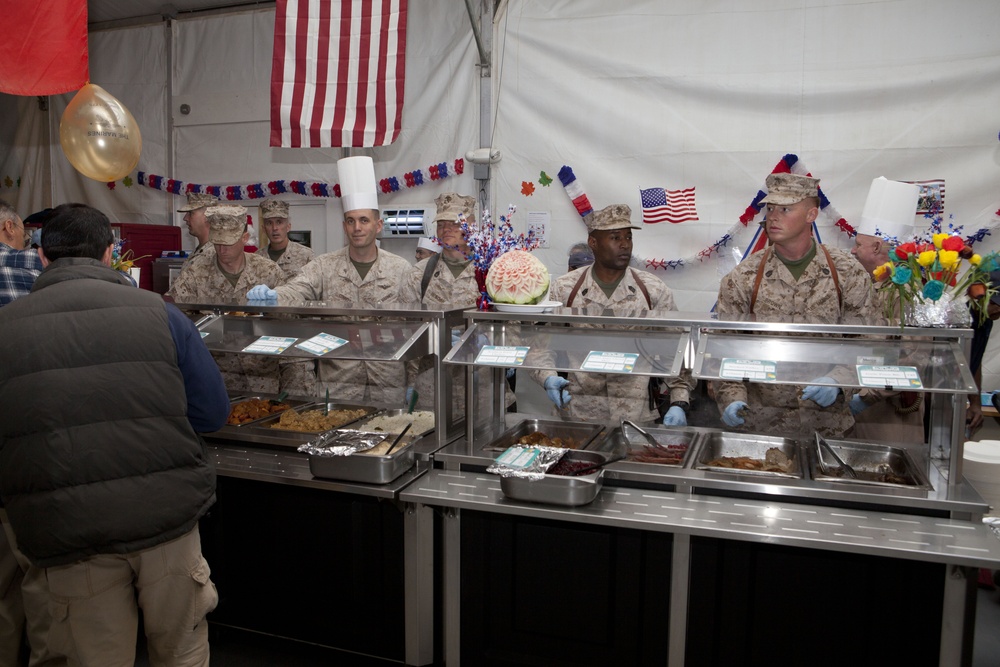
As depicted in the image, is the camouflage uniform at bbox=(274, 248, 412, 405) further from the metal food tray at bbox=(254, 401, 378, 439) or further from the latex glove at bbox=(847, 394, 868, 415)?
the latex glove at bbox=(847, 394, 868, 415)

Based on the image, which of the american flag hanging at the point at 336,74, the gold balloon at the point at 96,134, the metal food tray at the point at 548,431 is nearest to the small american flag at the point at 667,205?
the american flag hanging at the point at 336,74

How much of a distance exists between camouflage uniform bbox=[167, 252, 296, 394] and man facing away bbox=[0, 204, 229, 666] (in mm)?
1831

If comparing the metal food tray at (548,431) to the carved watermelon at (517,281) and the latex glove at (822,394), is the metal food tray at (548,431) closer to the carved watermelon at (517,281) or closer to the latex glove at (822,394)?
the carved watermelon at (517,281)

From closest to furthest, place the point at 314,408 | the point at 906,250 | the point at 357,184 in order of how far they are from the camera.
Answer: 1. the point at 906,250
2. the point at 314,408
3. the point at 357,184

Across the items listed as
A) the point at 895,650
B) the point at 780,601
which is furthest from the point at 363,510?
the point at 895,650

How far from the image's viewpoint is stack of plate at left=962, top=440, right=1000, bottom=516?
2.60m

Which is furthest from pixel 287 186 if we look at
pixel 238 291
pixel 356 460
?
pixel 356 460

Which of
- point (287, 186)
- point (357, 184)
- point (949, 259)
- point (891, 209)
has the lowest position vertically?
point (949, 259)

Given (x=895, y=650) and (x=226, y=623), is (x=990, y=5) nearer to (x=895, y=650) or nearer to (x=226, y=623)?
(x=895, y=650)

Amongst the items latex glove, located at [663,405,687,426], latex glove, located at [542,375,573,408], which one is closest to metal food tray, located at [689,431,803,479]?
latex glove, located at [663,405,687,426]

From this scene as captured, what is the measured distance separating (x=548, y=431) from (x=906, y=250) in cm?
150

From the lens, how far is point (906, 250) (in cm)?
245

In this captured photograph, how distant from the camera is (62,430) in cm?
199

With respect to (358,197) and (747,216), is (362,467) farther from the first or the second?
(747,216)
